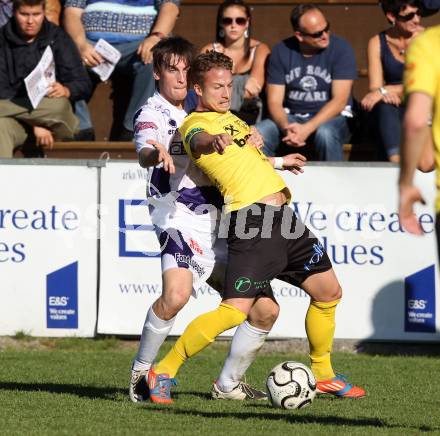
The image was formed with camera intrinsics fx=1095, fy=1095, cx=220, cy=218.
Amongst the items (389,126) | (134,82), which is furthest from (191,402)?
(134,82)

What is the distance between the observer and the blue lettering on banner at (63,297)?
9836 mm

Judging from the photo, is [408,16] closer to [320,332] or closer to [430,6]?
[430,6]

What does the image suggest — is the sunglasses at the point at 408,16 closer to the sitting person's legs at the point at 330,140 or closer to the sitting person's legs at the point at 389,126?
the sitting person's legs at the point at 389,126

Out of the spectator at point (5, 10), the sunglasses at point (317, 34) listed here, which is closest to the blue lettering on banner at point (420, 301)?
the sunglasses at point (317, 34)

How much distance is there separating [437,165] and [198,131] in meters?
1.96

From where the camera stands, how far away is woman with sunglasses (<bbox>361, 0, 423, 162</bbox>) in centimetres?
1037

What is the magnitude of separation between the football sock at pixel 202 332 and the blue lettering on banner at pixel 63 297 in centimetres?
318

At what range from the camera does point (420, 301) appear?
959 cm

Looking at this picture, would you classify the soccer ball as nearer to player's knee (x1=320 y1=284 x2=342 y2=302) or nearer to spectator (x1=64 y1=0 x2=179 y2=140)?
player's knee (x1=320 y1=284 x2=342 y2=302)

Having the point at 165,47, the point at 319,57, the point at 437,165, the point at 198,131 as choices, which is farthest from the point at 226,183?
the point at 319,57

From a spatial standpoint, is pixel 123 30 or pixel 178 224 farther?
pixel 123 30

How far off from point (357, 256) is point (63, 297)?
2.65 m

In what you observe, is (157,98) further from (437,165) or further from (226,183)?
(437,165)

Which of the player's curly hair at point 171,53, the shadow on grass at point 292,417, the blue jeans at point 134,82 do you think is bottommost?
the shadow on grass at point 292,417
